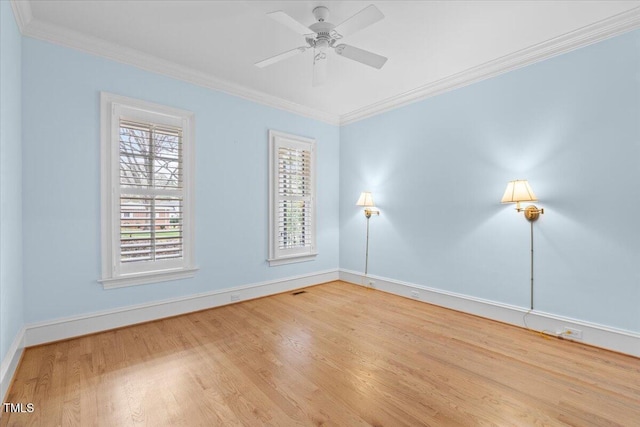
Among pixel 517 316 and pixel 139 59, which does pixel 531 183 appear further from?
pixel 139 59

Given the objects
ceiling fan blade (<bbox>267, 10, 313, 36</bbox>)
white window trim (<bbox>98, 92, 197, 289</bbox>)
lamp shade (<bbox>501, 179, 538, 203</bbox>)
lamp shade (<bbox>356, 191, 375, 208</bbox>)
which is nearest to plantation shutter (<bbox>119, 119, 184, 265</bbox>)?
white window trim (<bbox>98, 92, 197, 289</bbox>)

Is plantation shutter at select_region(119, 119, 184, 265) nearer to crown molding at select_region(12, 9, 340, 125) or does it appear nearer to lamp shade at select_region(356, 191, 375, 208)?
crown molding at select_region(12, 9, 340, 125)

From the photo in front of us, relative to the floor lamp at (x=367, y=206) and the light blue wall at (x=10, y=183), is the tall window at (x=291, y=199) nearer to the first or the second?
the floor lamp at (x=367, y=206)

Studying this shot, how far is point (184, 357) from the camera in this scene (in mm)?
2506

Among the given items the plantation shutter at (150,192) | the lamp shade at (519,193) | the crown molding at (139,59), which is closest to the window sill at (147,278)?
the plantation shutter at (150,192)

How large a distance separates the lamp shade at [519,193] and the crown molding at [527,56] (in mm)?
1319

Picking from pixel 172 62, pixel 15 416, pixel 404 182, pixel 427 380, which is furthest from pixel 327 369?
pixel 172 62

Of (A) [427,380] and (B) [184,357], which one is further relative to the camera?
(B) [184,357]

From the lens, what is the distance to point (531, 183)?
10.2ft

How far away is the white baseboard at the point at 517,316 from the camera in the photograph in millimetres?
2586

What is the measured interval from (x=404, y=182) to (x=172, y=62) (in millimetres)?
3399

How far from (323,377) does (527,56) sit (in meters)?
3.79

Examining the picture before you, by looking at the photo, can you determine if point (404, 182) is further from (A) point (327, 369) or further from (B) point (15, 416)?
(B) point (15, 416)

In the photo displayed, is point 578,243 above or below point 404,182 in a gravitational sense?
below
